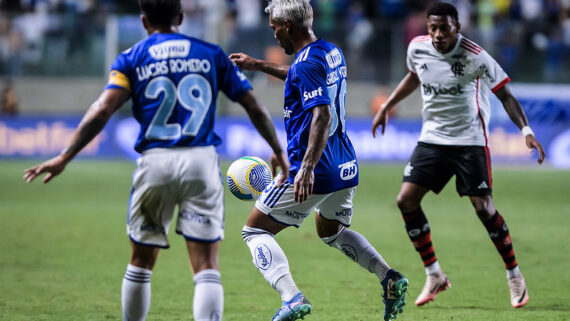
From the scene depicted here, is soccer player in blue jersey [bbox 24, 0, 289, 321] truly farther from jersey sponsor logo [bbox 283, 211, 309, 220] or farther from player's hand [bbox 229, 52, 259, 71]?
player's hand [bbox 229, 52, 259, 71]

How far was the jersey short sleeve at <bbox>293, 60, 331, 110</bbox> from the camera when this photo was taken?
17.4 ft

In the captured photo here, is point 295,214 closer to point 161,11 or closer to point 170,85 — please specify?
point 170,85

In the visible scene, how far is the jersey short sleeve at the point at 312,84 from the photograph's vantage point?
209 inches

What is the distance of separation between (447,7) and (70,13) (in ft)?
59.6

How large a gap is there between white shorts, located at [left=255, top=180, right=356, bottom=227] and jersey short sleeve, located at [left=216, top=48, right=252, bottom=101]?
1.06 m

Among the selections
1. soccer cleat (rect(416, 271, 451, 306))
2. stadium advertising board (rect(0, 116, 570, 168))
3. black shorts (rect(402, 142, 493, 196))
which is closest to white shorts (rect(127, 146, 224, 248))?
soccer cleat (rect(416, 271, 451, 306))

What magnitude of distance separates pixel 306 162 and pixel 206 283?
112 centimetres

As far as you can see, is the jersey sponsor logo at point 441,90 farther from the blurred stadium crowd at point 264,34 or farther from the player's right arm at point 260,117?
the blurred stadium crowd at point 264,34

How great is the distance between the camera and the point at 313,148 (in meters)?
5.29

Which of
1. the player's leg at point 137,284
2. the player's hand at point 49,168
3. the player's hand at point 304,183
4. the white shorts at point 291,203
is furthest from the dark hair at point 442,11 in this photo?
the player's hand at point 49,168

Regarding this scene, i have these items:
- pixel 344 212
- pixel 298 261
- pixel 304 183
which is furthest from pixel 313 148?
pixel 298 261

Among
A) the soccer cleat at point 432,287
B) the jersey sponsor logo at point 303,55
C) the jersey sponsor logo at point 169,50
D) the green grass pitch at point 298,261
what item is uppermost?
the jersey sponsor logo at point 169,50

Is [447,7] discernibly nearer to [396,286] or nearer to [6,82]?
[396,286]

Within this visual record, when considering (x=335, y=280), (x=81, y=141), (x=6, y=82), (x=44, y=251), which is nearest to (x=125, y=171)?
(x=6, y=82)
